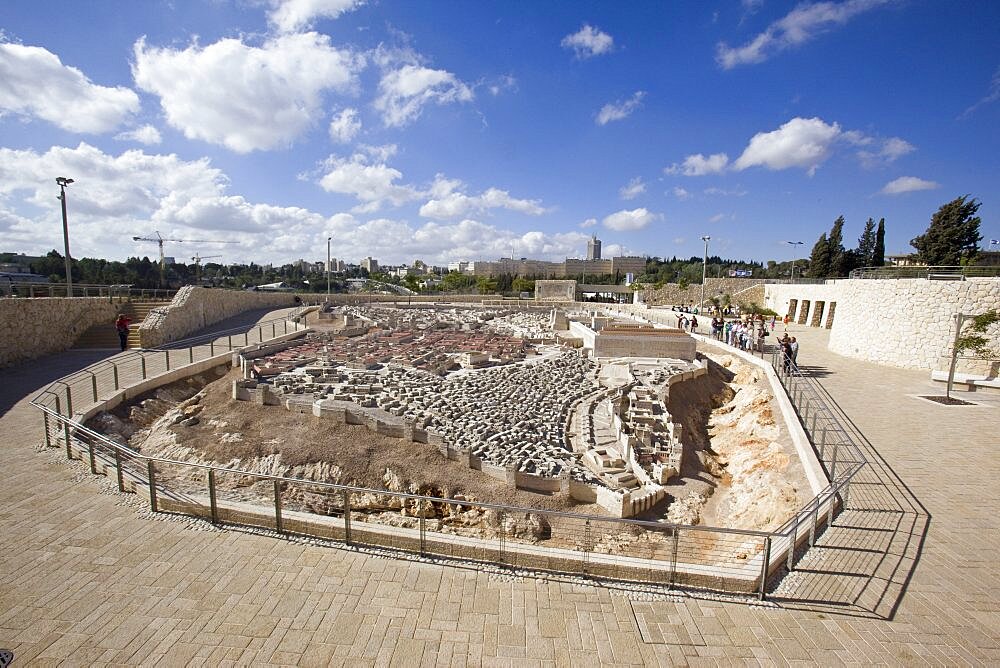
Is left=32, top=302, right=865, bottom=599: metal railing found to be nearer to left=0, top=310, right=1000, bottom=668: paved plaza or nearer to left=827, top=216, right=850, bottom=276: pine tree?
left=0, top=310, right=1000, bottom=668: paved plaza

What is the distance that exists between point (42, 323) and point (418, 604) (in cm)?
1990

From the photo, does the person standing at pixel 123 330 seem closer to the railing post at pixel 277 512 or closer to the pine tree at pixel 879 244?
the railing post at pixel 277 512

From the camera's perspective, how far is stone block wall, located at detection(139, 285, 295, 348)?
18.0 m

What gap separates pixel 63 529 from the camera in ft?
16.1

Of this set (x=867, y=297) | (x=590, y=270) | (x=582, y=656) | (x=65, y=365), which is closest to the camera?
(x=582, y=656)

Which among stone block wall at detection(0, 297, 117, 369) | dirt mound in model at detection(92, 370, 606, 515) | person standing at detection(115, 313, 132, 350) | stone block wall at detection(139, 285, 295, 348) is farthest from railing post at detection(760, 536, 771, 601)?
stone block wall at detection(139, 285, 295, 348)

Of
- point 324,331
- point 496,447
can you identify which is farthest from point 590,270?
point 496,447

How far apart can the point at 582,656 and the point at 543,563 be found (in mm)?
1104

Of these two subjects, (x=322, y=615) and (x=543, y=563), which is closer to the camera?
(x=322, y=615)

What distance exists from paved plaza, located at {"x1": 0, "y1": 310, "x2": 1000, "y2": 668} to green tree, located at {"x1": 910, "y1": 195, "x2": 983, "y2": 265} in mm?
38682

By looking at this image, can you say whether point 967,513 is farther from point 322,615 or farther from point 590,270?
point 590,270

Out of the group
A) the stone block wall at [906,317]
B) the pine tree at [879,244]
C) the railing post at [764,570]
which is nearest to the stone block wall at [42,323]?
the railing post at [764,570]

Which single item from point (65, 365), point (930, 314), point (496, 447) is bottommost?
point (496, 447)

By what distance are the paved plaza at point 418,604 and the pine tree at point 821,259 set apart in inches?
1961
